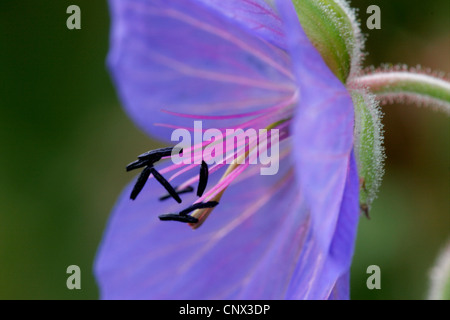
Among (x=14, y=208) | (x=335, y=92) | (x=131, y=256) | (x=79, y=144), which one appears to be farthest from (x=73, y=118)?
(x=335, y=92)

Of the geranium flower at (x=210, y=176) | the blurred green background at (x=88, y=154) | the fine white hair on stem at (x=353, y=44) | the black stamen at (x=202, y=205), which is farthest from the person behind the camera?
the blurred green background at (x=88, y=154)

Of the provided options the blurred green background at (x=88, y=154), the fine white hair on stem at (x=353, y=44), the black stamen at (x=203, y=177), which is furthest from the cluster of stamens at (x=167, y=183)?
the blurred green background at (x=88, y=154)

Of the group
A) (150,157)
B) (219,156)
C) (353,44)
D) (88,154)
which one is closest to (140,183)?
(150,157)

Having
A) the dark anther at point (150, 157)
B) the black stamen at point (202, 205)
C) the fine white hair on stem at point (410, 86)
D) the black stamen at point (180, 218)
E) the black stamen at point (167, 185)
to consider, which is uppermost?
the fine white hair on stem at point (410, 86)

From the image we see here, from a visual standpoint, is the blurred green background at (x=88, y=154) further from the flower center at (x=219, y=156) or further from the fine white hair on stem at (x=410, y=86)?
the fine white hair on stem at (x=410, y=86)

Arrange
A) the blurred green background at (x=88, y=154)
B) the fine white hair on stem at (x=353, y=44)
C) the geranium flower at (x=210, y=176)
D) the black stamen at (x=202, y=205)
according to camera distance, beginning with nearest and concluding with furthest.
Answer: the fine white hair on stem at (x=353, y=44) → the black stamen at (x=202, y=205) → the geranium flower at (x=210, y=176) → the blurred green background at (x=88, y=154)

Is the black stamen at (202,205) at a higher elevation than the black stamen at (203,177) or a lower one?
lower

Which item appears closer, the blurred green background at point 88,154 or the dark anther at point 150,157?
the dark anther at point 150,157

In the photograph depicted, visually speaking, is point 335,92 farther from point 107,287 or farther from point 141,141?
point 141,141

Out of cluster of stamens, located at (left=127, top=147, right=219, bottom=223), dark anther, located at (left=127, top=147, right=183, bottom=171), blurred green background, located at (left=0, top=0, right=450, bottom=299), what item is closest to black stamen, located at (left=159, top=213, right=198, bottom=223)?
cluster of stamens, located at (left=127, top=147, right=219, bottom=223)
